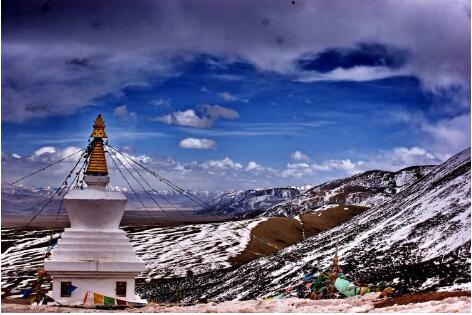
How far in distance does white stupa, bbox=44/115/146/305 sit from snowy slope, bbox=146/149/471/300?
13.7 meters

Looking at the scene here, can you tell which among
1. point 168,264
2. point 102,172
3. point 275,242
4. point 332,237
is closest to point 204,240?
point 275,242

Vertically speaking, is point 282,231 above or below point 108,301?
above

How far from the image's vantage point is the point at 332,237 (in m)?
62.1

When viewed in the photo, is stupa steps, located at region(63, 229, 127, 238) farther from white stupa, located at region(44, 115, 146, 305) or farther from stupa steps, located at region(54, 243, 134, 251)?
stupa steps, located at region(54, 243, 134, 251)

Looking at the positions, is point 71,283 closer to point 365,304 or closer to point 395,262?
point 365,304

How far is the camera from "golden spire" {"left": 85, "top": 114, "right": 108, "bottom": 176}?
27.5 meters

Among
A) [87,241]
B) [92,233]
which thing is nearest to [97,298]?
[87,241]

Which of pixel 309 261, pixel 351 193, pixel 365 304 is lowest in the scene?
pixel 365 304

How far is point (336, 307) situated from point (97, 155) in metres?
11.3

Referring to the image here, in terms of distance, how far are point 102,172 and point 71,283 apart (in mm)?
4410

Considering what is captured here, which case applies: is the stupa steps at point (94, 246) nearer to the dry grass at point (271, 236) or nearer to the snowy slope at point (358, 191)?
the dry grass at point (271, 236)

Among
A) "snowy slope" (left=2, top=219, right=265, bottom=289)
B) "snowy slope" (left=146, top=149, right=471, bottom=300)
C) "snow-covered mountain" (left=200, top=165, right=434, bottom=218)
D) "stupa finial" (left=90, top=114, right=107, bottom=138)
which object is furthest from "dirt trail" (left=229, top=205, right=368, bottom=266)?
"stupa finial" (left=90, top=114, right=107, bottom=138)

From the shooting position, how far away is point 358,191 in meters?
168

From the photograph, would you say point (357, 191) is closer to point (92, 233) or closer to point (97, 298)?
point (92, 233)
